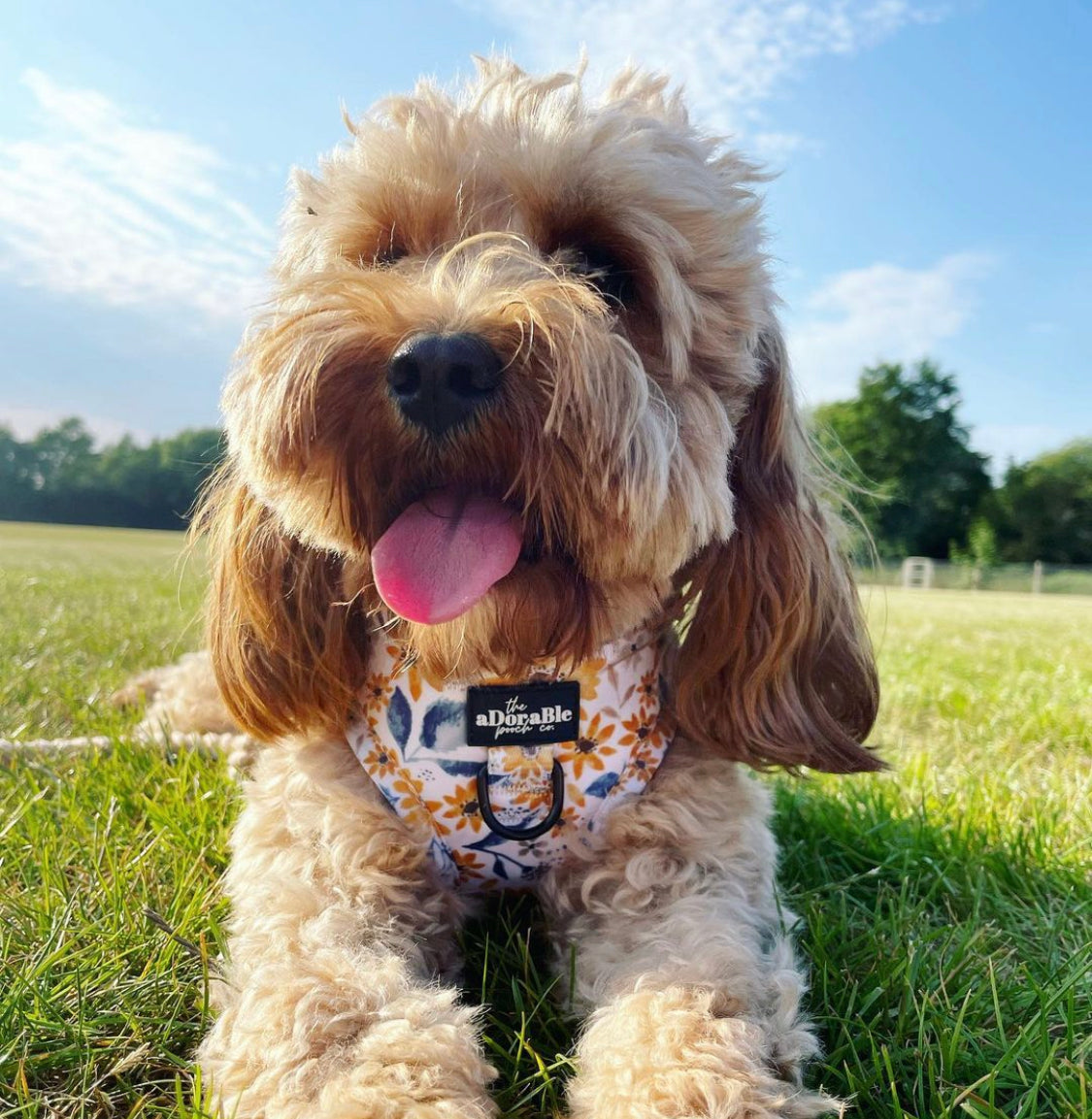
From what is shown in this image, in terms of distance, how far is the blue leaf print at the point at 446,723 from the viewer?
2.32 meters

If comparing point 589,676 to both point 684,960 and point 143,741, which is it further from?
point 143,741

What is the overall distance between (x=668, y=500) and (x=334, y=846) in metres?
1.11

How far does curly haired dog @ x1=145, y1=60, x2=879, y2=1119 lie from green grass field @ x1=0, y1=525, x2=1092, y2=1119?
0.45 feet

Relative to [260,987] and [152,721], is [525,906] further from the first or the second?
[152,721]

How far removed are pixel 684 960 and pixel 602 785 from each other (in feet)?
1.67

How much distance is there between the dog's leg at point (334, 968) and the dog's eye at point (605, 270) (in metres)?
1.37

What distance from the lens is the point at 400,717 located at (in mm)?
2354

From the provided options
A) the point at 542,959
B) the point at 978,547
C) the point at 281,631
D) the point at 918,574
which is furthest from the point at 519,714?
the point at 978,547

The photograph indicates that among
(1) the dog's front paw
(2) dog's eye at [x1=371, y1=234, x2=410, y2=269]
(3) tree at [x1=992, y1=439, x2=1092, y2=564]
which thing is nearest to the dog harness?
(1) the dog's front paw

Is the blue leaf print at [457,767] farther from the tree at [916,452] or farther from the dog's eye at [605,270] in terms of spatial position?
the tree at [916,452]

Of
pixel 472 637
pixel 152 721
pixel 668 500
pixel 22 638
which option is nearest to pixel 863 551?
pixel 668 500

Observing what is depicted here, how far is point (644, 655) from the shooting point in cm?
252

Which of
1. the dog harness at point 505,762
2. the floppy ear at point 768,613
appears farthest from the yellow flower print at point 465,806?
the floppy ear at point 768,613

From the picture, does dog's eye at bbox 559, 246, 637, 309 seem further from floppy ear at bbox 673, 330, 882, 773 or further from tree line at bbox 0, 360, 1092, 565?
tree line at bbox 0, 360, 1092, 565
